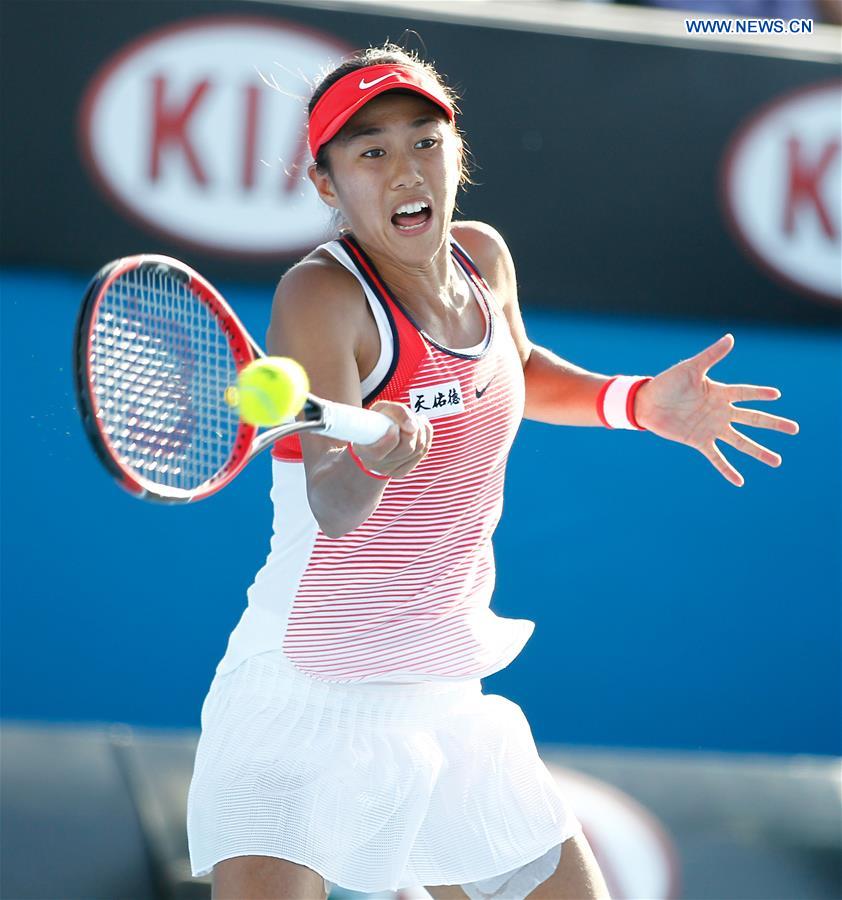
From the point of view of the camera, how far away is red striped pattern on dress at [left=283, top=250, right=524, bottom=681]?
2422mm

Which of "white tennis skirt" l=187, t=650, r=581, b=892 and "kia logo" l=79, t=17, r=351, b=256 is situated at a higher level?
"kia logo" l=79, t=17, r=351, b=256

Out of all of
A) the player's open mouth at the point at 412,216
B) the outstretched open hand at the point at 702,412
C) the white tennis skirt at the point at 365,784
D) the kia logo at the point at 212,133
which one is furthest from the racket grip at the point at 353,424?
the kia logo at the point at 212,133

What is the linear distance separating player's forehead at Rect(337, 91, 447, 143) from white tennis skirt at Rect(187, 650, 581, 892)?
845 millimetres

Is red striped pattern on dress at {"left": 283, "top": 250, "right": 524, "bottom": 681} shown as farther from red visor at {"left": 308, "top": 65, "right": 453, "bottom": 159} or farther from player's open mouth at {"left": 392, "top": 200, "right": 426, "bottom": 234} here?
red visor at {"left": 308, "top": 65, "right": 453, "bottom": 159}

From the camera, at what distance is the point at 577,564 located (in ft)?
15.1

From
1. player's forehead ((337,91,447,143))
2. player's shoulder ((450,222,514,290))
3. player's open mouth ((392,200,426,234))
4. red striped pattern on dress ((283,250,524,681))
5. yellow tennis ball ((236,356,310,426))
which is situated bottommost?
red striped pattern on dress ((283,250,524,681))

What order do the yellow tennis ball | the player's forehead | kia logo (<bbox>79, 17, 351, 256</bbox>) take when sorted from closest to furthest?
the yellow tennis ball → the player's forehead → kia logo (<bbox>79, 17, 351, 256</bbox>)

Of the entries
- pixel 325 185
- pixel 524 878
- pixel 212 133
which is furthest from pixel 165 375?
pixel 212 133

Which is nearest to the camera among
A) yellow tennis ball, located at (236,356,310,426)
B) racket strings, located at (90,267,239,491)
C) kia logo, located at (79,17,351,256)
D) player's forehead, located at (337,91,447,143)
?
yellow tennis ball, located at (236,356,310,426)

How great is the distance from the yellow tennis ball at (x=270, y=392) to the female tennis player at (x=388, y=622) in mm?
283

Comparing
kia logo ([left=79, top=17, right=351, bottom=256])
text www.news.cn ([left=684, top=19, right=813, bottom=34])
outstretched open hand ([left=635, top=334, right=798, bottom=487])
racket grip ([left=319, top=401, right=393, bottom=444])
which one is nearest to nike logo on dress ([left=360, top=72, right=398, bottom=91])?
racket grip ([left=319, top=401, right=393, bottom=444])

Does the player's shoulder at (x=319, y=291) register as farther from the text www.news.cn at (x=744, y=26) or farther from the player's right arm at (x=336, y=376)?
the text www.news.cn at (x=744, y=26)

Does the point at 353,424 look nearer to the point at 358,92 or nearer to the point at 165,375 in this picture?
the point at 165,375

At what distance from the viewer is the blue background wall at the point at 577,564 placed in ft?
14.3
